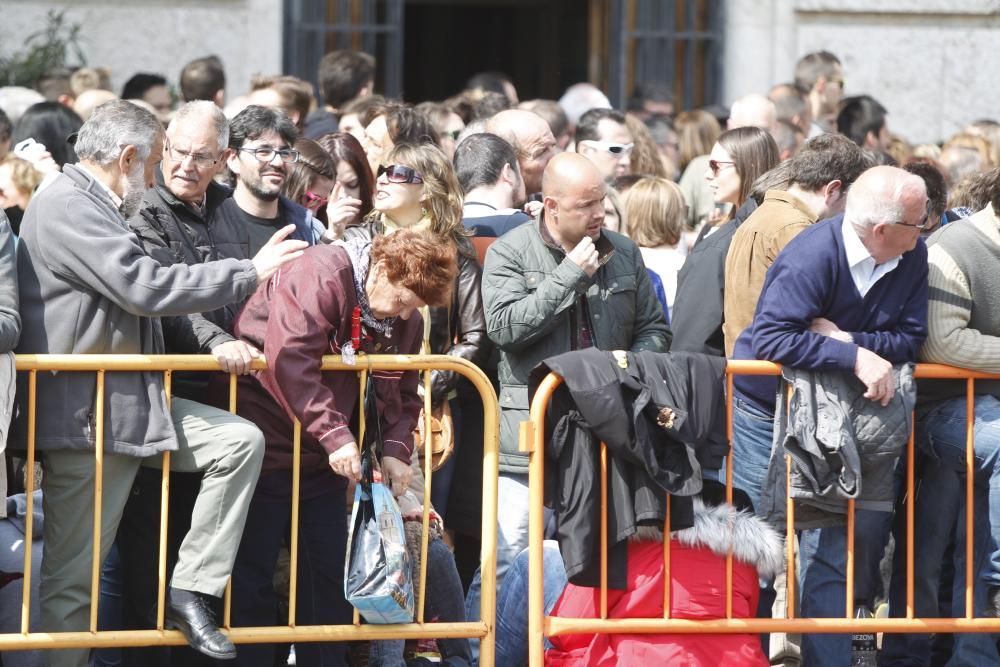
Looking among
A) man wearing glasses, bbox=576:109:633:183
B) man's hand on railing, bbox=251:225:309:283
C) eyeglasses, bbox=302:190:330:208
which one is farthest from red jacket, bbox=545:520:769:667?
man wearing glasses, bbox=576:109:633:183

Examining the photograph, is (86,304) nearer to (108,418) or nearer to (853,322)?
(108,418)

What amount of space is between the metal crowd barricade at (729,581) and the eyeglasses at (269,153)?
1.60 m

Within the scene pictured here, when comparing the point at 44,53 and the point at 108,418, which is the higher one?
the point at 44,53

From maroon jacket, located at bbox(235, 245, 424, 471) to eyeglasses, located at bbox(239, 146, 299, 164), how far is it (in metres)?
0.86

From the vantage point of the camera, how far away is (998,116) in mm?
12914

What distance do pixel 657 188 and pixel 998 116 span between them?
6.36m

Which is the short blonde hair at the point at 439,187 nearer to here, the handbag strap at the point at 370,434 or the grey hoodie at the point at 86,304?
the handbag strap at the point at 370,434

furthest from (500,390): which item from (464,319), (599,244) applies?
(599,244)

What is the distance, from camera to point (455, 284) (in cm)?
645

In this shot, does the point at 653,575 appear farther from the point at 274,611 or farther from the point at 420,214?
the point at 420,214

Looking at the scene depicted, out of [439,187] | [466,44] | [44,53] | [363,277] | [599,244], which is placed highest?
[466,44]

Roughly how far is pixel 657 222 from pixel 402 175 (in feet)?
5.40

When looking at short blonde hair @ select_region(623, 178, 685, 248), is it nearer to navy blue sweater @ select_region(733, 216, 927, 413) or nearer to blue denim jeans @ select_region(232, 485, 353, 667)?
navy blue sweater @ select_region(733, 216, 927, 413)

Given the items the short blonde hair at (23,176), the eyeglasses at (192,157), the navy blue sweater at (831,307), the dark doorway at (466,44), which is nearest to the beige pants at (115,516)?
the eyeglasses at (192,157)
